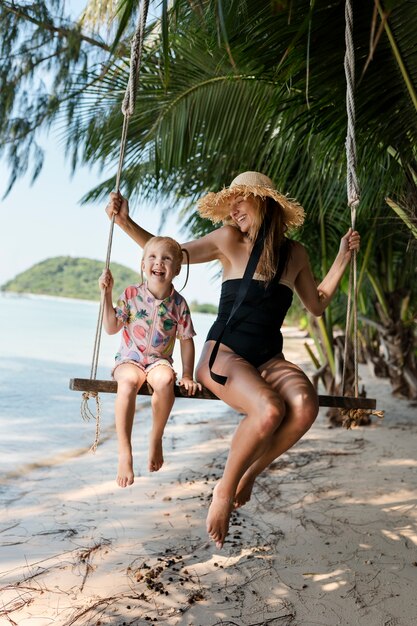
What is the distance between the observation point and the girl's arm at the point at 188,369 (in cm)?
244

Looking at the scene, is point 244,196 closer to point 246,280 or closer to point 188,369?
point 246,280

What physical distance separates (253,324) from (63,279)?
195 ft

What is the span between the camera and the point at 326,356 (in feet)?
23.5

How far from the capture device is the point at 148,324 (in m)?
2.71

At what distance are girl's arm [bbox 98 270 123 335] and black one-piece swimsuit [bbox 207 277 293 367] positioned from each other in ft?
1.26

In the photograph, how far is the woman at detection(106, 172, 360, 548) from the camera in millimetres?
2299

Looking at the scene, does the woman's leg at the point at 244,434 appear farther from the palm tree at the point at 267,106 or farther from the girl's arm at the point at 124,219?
the palm tree at the point at 267,106

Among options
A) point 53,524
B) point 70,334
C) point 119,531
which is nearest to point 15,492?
point 53,524

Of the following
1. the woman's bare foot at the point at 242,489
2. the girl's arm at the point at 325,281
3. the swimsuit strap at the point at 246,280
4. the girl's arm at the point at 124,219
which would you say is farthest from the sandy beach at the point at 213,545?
the girl's arm at the point at 124,219

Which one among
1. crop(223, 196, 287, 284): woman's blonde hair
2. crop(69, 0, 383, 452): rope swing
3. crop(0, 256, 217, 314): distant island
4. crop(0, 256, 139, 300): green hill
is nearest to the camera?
crop(69, 0, 383, 452): rope swing

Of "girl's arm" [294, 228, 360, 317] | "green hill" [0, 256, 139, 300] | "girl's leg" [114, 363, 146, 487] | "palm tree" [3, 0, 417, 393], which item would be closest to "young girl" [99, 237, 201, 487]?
"girl's leg" [114, 363, 146, 487]

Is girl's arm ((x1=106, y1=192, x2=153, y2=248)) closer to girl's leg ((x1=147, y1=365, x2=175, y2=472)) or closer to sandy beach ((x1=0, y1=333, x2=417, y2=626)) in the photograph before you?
girl's leg ((x1=147, y1=365, x2=175, y2=472))

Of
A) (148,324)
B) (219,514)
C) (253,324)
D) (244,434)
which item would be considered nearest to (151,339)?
(148,324)

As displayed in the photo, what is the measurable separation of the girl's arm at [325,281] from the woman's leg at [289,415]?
47 cm
